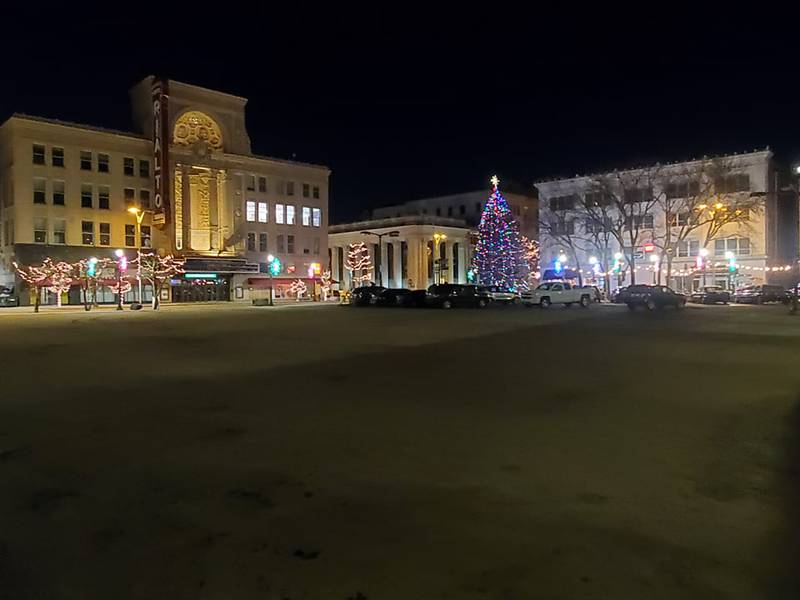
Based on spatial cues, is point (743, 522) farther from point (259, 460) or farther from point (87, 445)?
point (87, 445)

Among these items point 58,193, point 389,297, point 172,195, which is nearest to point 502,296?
point 389,297

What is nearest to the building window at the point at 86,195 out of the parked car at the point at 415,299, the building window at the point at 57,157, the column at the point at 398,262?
the building window at the point at 57,157

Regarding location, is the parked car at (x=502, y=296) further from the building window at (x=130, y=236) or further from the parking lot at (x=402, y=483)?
the parking lot at (x=402, y=483)

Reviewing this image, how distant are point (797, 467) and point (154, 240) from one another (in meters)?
61.7

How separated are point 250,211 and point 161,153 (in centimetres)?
1206

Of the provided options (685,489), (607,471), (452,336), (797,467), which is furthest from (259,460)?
(452,336)

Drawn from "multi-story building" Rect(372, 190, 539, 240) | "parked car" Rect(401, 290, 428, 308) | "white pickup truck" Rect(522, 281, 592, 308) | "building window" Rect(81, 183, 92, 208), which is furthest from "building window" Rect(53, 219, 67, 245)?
"multi-story building" Rect(372, 190, 539, 240)

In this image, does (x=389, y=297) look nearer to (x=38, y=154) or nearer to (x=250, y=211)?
(x=250, y=211)

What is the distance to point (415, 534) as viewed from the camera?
4.53m

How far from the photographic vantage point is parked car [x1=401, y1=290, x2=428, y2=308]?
153 ft

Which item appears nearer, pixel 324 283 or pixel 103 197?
pixel 103 197

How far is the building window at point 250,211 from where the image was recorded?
221ft

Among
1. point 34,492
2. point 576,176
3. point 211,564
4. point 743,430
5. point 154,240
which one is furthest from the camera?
point 576,176

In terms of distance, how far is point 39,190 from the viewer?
177ft
